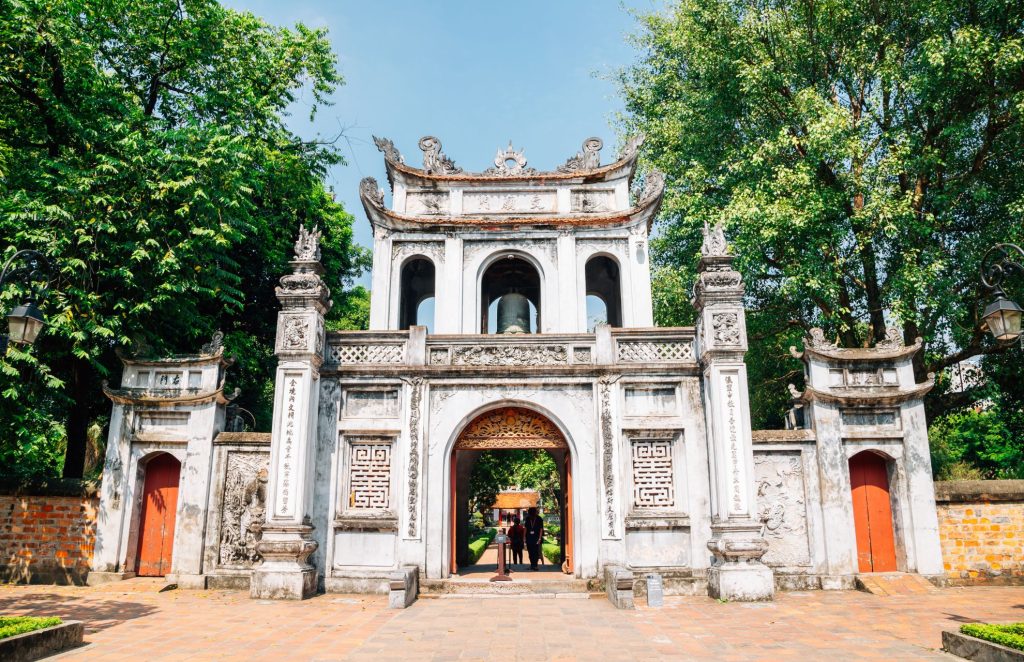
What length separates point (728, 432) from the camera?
1108cm

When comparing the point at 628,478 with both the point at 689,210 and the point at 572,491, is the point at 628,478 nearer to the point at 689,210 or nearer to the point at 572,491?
the point at 572,491

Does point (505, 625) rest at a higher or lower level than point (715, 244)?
lower

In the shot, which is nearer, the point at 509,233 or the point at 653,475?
the point at 653,475

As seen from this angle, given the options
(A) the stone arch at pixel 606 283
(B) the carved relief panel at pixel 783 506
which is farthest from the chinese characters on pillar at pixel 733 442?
(A) the stone arch at pixel 606 283

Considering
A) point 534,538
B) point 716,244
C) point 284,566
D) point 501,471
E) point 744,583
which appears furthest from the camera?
point 501,471

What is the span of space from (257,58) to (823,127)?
1385 centimetres

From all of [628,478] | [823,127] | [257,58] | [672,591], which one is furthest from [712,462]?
[257,58]

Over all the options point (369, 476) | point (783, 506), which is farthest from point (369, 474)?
point (783, 506)

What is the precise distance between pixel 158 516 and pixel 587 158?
12.2m

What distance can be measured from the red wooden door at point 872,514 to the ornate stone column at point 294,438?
9649 mm

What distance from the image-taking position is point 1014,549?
11711 mm

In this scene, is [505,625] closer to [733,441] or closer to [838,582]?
[733,441]

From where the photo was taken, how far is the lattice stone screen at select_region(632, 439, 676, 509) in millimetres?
11656

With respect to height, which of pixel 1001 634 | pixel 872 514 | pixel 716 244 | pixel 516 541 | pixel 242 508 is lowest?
pixel 516 541
